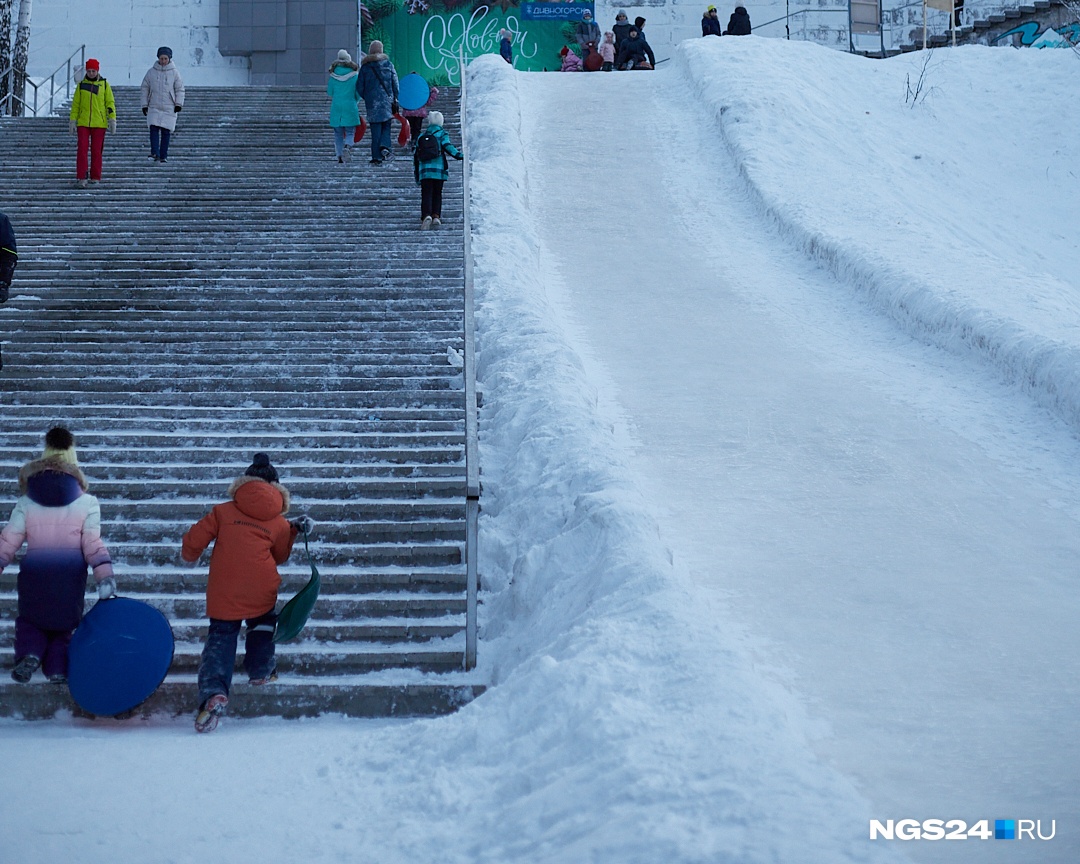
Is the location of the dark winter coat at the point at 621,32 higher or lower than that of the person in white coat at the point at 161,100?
higher

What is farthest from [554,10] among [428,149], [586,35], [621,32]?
[428,149]

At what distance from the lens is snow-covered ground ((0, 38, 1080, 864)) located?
13.3 ft

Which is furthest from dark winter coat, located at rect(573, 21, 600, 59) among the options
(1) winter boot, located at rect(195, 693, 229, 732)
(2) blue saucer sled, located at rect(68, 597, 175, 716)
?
(1) winter boot, located at rect(195, 693, 229, 732)

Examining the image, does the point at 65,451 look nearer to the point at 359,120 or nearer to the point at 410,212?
the point at 410,212

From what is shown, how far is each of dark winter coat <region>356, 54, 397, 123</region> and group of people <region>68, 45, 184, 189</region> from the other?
237 cm

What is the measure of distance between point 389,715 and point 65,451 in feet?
6.87

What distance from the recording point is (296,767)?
482 centimetres

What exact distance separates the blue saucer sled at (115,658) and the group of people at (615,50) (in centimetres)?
1952

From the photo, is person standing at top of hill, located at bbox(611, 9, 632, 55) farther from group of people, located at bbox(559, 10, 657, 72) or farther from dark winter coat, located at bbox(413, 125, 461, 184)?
dark winter coat, located at bbox(413, 125, 461, 184)

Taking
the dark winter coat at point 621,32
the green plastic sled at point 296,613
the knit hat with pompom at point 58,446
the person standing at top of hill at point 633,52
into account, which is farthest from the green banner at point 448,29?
the green plastic sled at point 296,613

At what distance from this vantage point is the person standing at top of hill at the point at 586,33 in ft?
81.0

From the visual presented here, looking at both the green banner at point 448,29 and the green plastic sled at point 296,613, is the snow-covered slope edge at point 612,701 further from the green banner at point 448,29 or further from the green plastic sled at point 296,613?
the green banner at point 448,29

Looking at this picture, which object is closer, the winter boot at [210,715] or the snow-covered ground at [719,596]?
the snow-covered ground at [719,596]

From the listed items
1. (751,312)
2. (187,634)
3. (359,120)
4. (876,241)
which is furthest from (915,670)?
(359,120)
